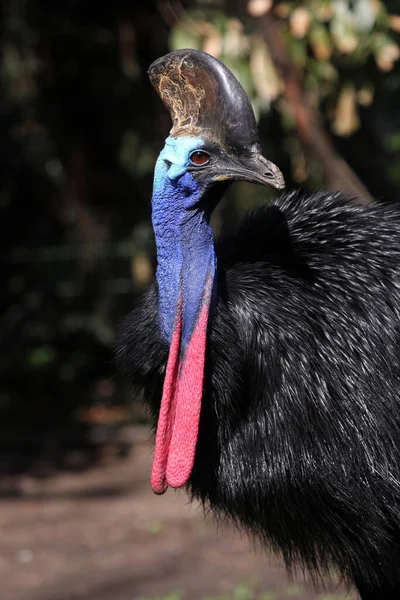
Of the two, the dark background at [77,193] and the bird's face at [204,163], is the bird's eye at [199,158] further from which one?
the dark background at [77,193]

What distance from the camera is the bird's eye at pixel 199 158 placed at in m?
2.44

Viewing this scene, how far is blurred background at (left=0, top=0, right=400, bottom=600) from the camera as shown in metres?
5.73

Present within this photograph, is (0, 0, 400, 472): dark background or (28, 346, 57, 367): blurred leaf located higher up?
(0, 0, 400, 472): dark background

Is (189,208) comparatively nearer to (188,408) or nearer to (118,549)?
(188,408)

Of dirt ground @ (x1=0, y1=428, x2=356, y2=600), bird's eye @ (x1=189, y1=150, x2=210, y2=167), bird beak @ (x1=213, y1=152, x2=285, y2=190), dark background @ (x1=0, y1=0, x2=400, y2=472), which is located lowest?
dirt ground @ (x1=0, y1=428, x2=356, y2=600)

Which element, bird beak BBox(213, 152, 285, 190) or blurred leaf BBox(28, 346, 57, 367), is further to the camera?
blurred leaf BBox(28, 346, 57, 367)

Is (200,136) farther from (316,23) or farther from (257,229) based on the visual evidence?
(316,23)

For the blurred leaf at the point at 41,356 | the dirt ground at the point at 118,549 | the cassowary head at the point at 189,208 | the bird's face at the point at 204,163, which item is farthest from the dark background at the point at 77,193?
the bird's face at the point at 204,163

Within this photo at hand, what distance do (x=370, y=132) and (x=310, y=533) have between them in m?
5.65

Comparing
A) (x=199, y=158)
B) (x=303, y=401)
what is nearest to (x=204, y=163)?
(x=199, y=158)

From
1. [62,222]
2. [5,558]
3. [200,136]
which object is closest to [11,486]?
[5,558]

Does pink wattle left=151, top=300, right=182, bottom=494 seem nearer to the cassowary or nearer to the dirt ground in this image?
the cassowary

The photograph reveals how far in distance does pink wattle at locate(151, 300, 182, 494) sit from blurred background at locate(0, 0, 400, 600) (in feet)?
9.03

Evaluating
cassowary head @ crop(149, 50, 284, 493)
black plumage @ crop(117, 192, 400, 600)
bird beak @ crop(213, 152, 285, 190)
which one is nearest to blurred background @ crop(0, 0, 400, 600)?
black plumage @ crop(117, 192, 400, 600)
